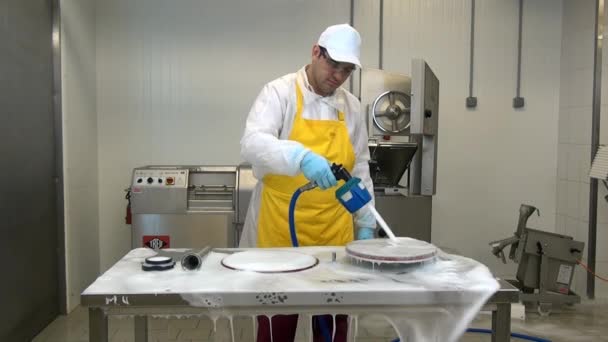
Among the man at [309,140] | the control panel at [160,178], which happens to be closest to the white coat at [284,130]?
the man at [309,140]

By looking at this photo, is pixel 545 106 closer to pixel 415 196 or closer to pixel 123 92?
pixel 415 196

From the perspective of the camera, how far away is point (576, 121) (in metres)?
3.66

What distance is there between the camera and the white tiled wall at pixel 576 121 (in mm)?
3545

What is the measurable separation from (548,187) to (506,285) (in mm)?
2797

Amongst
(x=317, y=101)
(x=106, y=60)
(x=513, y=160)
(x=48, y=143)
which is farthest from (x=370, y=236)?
(x=106, y=60)

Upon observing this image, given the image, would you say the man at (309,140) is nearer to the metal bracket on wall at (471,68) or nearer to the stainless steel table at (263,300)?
the stainless steel table at (263,300)

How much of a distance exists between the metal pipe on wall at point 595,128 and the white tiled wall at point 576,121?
38 millimetres

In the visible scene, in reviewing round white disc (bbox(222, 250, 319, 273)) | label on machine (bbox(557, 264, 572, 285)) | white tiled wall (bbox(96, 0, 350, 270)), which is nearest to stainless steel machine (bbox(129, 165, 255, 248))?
white tiled wall (bbox(96, 0, 350, 270))

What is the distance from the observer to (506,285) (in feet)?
4.56

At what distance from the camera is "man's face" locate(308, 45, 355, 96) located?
193 centimetres

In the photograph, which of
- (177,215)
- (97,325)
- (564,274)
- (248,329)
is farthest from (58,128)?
(564,274)

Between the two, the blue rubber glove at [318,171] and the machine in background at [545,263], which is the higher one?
the blue rubber glove at [318,171]

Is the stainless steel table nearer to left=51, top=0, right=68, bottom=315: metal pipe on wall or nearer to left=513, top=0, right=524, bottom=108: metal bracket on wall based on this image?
left=51, top=0, right=68, bottom=315: metal pipe on wall

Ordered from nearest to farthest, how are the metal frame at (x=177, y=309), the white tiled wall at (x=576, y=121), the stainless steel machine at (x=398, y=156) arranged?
the metal frame at (x=177, y=309) → the stainless steel machine at (x=398, y=156) → the white tiled wall at (x=576, y=121)
